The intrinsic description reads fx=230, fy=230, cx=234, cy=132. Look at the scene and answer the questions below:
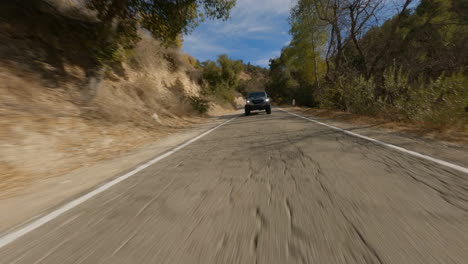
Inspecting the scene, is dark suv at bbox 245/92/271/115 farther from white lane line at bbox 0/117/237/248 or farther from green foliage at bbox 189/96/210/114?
white lane line at bbox 0/117/237/248

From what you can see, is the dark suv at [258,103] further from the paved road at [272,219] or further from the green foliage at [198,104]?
the paved road at [272,219]

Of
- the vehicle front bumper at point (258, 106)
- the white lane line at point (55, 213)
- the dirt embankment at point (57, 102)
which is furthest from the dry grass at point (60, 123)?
the vehicle front bumper at point (258, 106)

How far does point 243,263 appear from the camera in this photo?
1.57m

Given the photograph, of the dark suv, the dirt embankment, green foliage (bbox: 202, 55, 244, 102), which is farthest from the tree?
green foliage (bbox: 202, 55, 244, 102)

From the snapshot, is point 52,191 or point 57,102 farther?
point 57,102

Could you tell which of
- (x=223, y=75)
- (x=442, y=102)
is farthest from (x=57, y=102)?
(x=223, y=75)

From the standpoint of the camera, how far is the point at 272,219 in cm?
216

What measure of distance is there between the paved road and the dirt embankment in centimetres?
218

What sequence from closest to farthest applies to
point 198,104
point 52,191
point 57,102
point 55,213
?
point 55,213 < point 52,191 < point 57,102 < point 198,104

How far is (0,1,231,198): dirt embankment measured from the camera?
472 centimetres

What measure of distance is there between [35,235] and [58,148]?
4047mm

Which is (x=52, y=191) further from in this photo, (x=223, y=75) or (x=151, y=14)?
(x=223, y=75)

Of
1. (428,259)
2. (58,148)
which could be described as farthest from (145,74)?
(428,259)

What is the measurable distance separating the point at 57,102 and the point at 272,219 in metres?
8.43
